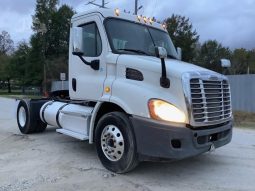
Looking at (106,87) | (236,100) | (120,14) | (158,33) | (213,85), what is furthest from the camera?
(236,100)

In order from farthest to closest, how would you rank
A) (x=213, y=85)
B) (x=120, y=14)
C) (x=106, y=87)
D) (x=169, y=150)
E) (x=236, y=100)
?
(x=236, y=100)
(x=120, y=14)
(x=106, y=87)
(x=213, y=85)
(x=169, y=150)

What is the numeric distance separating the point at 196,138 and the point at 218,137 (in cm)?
73

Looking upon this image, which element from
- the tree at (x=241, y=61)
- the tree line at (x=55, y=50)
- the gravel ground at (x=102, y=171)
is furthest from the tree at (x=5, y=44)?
the gravel ground at (x=102, y=171)

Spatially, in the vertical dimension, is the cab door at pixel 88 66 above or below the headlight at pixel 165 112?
above

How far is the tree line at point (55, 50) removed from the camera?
53.2 metres

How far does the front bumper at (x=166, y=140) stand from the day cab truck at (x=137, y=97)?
→ 1 cm

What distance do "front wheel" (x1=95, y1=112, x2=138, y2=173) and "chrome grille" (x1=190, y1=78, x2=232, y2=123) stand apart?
1.11 metres

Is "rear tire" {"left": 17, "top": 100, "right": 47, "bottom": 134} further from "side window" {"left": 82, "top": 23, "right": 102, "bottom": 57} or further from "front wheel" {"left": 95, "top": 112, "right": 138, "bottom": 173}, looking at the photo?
Result: "front wheel" {"left": 95, "top": 112, "right": 138, "bottom": 173}

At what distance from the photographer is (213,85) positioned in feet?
19.8

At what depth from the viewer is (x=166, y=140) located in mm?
5547

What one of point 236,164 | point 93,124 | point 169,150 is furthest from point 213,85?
point 93,124

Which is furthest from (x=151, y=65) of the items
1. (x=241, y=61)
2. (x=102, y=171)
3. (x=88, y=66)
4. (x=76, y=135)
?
(x=241, y=61)

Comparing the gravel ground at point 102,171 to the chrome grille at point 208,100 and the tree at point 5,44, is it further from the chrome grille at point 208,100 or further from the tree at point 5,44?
the tree at point 5,44

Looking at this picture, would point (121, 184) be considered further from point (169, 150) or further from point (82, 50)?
point (82, 50)
